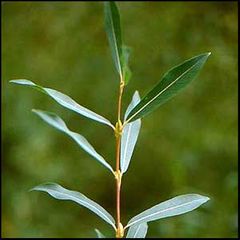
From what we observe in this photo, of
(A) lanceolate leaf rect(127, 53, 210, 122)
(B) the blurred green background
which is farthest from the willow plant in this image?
(B) the blurred green background

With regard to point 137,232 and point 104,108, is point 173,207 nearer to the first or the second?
point 137,232

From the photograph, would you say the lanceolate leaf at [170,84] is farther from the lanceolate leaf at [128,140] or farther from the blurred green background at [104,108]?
the blurred green background at [104,108]

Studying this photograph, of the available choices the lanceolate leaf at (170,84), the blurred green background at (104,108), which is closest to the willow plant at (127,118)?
the lanceolate leaf at (170,84)

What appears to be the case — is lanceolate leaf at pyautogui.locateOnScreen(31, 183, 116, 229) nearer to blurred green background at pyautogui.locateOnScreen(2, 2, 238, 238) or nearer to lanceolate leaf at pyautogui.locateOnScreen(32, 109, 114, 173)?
lanceolate leaf at pyautogui.locateOnScreen(32, 109, 114, 173)

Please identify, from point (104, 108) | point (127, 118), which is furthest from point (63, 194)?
point (104, 108)

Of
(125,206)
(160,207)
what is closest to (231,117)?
(125,206)
